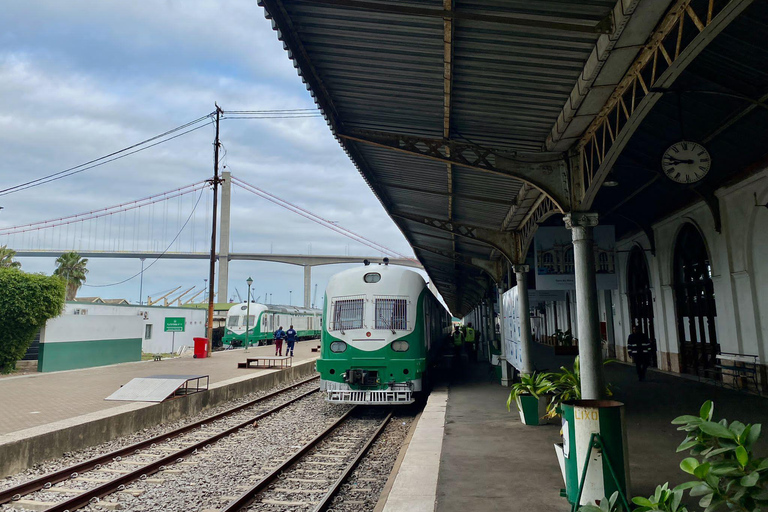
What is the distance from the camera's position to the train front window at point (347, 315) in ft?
35.3

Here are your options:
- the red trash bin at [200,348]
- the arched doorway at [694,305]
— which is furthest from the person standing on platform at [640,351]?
the red trash bin at [200,348]

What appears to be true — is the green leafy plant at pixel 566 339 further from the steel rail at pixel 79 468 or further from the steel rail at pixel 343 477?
the steel rail at pixel 79 468

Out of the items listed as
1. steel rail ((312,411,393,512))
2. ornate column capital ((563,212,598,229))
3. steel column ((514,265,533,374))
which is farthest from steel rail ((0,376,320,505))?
ornate column capital ((563,212,598,229))

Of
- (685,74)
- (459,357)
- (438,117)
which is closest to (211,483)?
(438,117)

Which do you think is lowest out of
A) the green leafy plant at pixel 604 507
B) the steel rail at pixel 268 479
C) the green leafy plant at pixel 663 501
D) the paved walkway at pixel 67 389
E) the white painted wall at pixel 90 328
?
the steel rail at pixel 268 479

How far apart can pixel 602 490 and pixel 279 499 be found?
3.40 meters

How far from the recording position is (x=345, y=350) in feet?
34.7

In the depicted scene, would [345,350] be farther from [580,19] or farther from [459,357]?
[459,357]

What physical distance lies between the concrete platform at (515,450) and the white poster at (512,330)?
92cm

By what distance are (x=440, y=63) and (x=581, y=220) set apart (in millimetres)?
2909

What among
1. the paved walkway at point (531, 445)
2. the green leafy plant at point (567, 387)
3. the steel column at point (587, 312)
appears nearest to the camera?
the paved walkway at point (531, 445)

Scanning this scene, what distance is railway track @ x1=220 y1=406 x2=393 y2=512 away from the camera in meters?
5.50

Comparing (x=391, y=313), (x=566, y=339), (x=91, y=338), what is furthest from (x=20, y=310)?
(x=566, y=339)

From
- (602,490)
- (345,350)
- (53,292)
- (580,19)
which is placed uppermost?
(580,19)
